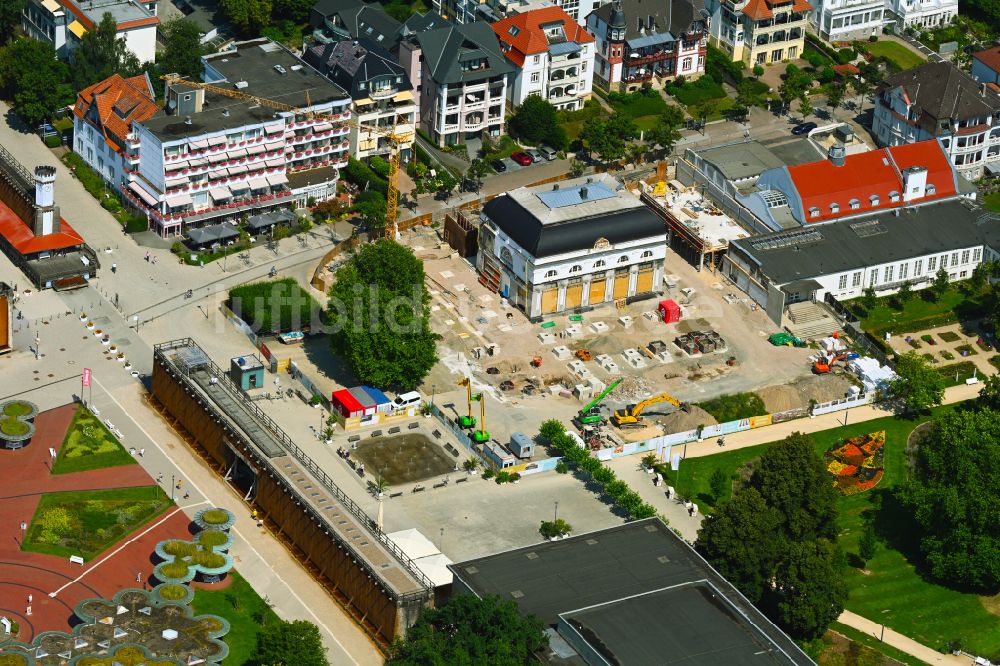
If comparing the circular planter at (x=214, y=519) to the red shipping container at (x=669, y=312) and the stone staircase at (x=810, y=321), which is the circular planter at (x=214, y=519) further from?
the stone staircase at (x=810, y=321)

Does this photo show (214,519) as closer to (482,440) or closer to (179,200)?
(482,440)

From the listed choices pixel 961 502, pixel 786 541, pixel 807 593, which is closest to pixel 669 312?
pixel 961 502

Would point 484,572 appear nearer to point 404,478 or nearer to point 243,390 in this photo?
point 404,478

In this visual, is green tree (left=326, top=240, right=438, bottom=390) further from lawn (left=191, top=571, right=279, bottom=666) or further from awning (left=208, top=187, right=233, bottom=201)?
lawn (left=191, top=571, right=279, bottom=666)

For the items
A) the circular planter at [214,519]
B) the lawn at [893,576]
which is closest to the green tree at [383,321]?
the circular planter at [214,519]

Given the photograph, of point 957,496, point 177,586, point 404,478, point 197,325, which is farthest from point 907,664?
point 197,325
